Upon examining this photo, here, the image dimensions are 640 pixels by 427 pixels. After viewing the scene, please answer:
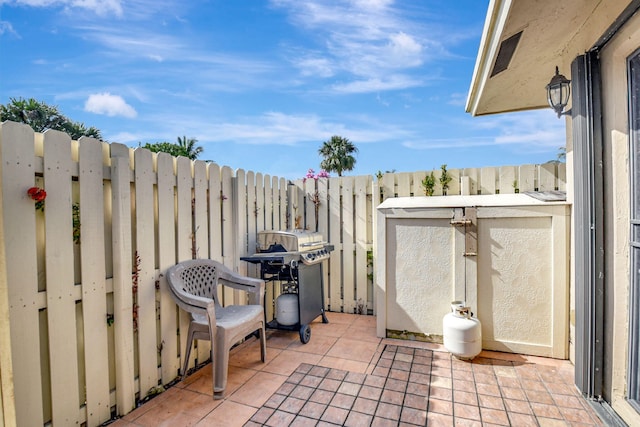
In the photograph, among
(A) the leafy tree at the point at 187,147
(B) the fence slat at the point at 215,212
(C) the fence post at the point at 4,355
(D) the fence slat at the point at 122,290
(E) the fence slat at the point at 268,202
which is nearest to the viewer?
(C) the fence post at the point at 4,355

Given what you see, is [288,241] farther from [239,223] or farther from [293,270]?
[239,223]

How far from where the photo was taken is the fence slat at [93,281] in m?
1.99

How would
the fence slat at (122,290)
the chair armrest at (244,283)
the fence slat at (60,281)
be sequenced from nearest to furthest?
the fence slat at (60,281)
the fence slat at (122,290)
the chair armrest at (244,283)

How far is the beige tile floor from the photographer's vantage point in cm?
205

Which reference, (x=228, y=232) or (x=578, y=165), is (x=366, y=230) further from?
(x=578, y=165)

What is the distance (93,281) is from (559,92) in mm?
3995

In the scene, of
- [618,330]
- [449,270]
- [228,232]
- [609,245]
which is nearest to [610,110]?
[609,245]

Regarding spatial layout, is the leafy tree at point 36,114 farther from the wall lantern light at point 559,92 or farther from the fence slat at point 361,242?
the wall lantern light at point 559,92

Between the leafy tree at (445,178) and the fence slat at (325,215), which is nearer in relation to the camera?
the leafy tree at (445,178)

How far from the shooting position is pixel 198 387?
2508 mm

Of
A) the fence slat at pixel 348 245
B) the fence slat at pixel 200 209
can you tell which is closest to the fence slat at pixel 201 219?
the fence slat at pixel 200 209

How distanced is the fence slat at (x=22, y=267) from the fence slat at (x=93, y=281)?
0.27m

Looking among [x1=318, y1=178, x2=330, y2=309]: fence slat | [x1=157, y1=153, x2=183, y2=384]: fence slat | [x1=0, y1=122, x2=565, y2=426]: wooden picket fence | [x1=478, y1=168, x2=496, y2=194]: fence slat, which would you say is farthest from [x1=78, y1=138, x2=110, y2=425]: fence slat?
[x1=478, y1=168, x2=496, y2=194]: fence slat

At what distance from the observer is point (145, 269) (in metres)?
2.39
